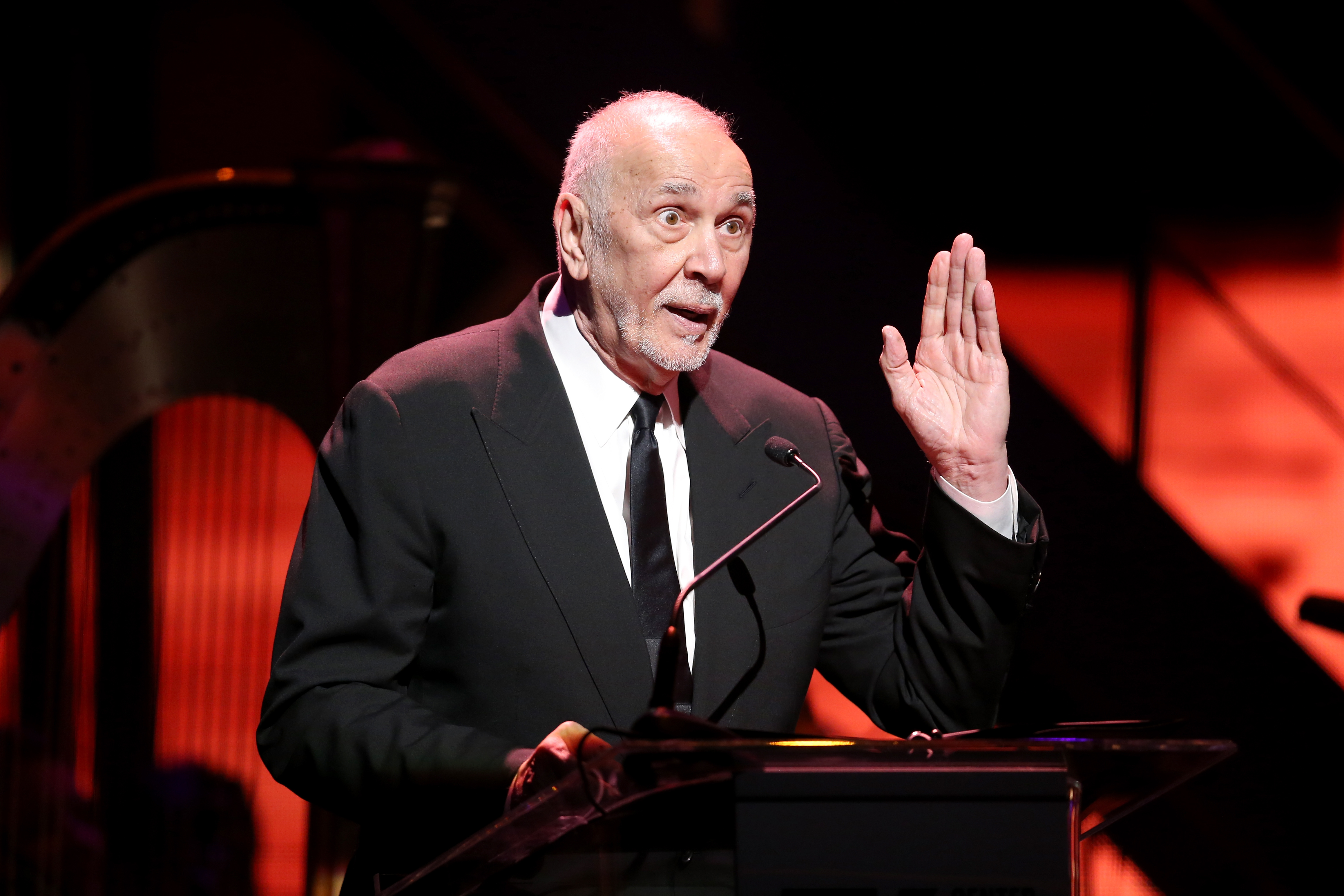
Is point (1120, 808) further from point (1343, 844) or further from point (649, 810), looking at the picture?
point (1343, 844)

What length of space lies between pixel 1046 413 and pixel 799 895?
135 centimetres

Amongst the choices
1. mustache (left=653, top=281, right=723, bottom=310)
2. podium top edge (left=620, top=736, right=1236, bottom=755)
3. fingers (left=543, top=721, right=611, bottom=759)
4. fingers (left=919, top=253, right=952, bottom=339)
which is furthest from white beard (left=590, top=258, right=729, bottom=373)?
podium top edge (left=620, top=736, right=1236, bottom=755)

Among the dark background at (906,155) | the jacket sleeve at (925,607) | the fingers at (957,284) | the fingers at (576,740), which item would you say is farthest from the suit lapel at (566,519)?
the dark background at (906,155)

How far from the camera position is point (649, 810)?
3.06 feet

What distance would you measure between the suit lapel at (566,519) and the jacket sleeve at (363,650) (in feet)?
0.35

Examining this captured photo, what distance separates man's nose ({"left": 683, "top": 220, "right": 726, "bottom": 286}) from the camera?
1345mm

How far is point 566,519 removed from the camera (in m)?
1.31

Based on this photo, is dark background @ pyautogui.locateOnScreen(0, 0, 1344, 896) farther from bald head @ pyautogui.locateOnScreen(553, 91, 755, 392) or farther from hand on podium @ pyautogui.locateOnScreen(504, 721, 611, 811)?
hand on podium @ pyautogui.locateOnScreen(504, 721, 611, 811)

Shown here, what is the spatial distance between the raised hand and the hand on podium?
54 cm

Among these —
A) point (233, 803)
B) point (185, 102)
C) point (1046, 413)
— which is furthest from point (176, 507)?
point (1046, 413)

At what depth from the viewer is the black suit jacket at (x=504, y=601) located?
120 cm

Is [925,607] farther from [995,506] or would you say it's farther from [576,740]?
[576,740]

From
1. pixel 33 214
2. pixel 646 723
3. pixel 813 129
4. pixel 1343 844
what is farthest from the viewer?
pixel 33 214

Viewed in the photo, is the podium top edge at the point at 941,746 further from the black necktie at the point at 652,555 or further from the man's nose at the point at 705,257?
the man's nose at the point at 705,257
